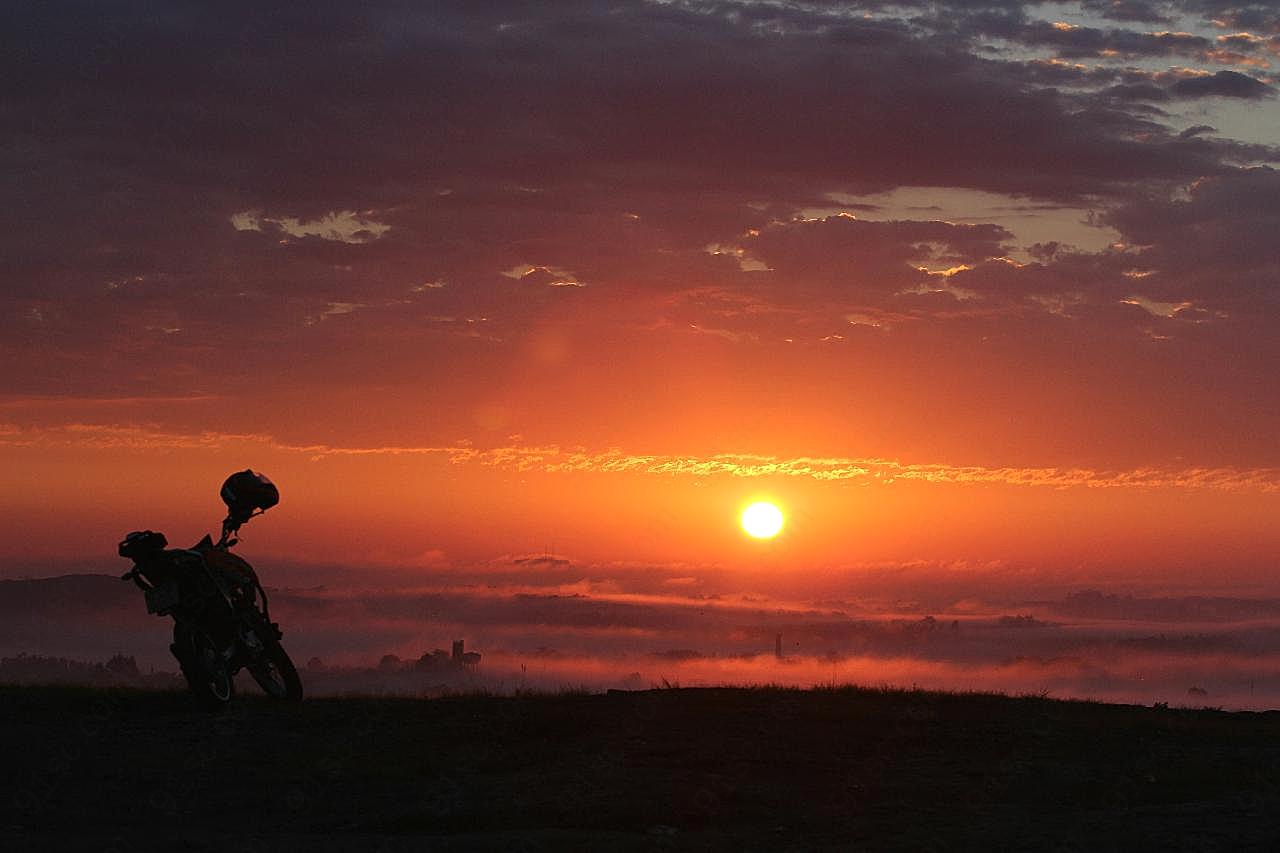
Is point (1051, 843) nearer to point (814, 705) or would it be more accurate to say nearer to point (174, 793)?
point (814, 705)

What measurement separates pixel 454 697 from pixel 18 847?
9167 mm

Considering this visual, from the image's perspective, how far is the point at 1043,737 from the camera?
57.8ft

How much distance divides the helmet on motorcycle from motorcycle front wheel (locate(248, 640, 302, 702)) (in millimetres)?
1951

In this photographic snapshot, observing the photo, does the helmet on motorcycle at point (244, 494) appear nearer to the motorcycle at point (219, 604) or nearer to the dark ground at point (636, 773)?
the motorcycle at point (219, 604)

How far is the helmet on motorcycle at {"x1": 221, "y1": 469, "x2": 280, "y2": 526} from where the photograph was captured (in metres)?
21.6

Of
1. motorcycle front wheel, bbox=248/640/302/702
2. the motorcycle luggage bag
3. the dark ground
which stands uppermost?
the motorcycle luggage bag

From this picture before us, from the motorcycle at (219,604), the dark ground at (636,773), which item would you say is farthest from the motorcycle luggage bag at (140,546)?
the dark ground at (636,773)

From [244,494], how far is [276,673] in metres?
2.63

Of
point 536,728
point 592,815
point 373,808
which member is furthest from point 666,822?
point 536,728

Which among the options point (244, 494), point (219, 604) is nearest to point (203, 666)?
point (219, 604)

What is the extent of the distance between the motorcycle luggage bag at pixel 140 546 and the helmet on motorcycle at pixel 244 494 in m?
1.84

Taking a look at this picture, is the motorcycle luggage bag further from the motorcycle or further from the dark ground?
the dark ground

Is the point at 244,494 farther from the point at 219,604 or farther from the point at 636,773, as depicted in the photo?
the point at 636,773

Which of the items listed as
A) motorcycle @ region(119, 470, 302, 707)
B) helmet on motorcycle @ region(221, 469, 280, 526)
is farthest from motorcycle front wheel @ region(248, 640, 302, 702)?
helmet on motorcycle @ region(221, 469, 280, 526)
